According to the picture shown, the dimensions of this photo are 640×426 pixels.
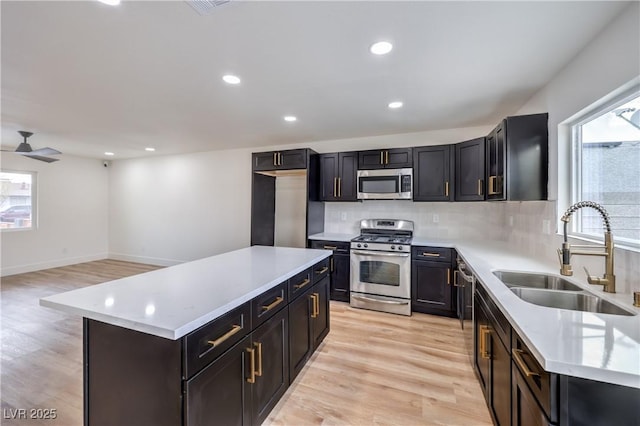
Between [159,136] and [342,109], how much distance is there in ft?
10.2

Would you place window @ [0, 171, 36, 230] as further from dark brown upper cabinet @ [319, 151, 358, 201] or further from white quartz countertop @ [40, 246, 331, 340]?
dark brown upper cabinet @ [319, 151, 358, 201]

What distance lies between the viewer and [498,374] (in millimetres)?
1531

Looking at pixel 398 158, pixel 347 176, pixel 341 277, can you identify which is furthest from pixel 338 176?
pixel 341 277

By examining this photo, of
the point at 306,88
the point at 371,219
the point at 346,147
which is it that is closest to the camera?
the point at 306,88

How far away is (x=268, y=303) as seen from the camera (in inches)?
65.4

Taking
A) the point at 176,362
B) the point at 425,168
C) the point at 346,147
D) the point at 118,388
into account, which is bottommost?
the point at 118,388

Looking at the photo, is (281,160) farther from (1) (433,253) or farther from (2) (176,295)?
(2) (176,295)

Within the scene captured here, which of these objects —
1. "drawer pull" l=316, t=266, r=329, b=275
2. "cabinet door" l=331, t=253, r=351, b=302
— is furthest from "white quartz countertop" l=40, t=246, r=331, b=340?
"cabinet door" l=331, t=253, r=351, b=302

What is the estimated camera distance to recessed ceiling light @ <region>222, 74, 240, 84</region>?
230 centimetres

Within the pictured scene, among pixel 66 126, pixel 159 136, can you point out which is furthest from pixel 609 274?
pixel 66 126

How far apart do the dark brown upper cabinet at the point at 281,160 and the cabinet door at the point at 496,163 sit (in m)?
2.33

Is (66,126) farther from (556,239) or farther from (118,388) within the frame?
(556,239)

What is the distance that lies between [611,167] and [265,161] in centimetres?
381

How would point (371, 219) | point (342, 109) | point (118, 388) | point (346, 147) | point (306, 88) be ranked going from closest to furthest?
point (118, 388) < point (306, 88) < point (342, 109) < point (371, 219) < point (346, 147)
